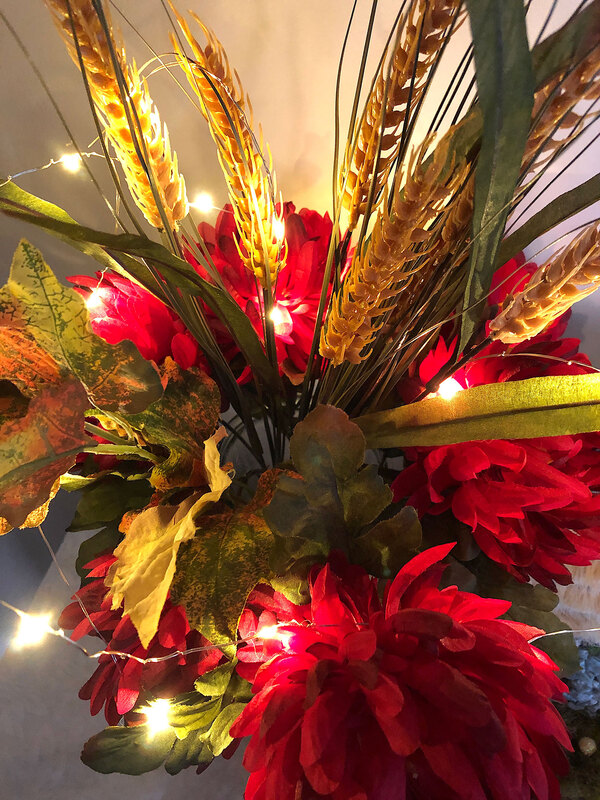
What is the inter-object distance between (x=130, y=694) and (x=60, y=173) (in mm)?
354

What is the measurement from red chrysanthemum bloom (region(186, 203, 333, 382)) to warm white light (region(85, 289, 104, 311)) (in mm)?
50

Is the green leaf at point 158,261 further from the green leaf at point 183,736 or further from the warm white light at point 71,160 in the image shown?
the green leaf at point 183,736

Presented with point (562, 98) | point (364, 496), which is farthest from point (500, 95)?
point (364, 496)

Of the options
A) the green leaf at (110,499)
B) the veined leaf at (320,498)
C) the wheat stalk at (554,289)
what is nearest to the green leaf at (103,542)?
the green leaf at (110,499)

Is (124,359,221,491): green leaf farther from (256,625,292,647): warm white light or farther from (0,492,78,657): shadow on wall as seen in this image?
(0,492,78,657): shadow on wall

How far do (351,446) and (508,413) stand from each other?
57mm

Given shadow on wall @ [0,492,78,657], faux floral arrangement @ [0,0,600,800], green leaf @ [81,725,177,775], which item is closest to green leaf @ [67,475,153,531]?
faux floral arrangement @ [0,0,600,800]

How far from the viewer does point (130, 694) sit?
0.79 feet

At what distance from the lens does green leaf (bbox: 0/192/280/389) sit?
161 millimetres

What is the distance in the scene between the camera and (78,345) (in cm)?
18

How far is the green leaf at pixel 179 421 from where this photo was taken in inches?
8.5

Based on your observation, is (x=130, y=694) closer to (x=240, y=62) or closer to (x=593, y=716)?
(x=593, y=716)

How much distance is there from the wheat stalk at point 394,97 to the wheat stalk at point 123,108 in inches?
2.8

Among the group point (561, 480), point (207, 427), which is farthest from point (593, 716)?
point (207, 427)
